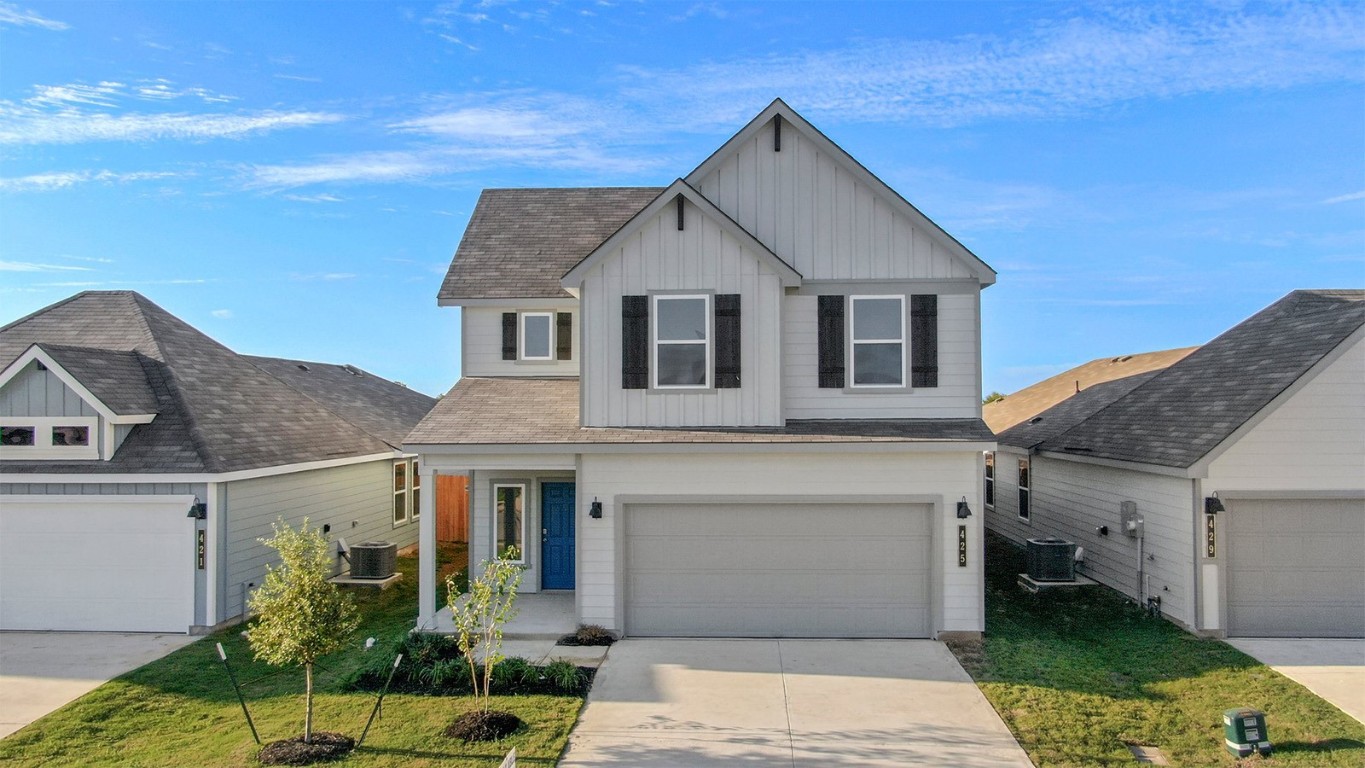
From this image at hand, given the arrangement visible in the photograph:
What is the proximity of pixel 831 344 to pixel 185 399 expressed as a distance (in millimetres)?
10348

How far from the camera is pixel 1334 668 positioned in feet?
30.7

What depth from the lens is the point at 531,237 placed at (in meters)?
15.1

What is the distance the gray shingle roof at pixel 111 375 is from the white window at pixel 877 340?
1106 cm

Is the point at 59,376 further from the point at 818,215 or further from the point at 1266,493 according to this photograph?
the point at 1266,493

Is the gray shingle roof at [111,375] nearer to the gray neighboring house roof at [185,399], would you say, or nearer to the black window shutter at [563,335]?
the gray neighboring house roof at [185,399]

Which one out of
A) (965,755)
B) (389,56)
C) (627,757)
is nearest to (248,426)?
(389,56)

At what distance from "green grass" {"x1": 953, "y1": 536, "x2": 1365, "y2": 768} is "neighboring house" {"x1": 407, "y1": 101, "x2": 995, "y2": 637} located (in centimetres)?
114

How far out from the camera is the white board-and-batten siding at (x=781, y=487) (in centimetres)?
1055

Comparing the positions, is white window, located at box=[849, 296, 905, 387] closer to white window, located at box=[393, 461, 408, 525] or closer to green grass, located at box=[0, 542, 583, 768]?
green grass, located at box=[0, 542, 583, 768]

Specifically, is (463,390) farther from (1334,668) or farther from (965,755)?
(1334,668)

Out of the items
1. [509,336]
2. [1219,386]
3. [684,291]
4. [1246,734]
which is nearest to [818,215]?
[684,291]

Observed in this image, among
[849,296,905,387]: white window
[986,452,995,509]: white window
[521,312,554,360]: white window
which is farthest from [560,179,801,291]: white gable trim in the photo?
[986,452,995,509]: white window

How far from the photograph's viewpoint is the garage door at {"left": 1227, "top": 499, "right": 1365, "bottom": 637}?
10.6 metres

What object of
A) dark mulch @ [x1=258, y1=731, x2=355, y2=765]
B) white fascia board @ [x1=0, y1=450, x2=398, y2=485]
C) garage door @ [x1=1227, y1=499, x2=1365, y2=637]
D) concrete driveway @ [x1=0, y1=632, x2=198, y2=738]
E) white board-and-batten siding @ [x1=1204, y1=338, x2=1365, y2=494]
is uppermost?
white board-and-batten siding @ [x1=1204, y1=338, x2=1365, y2=494]
